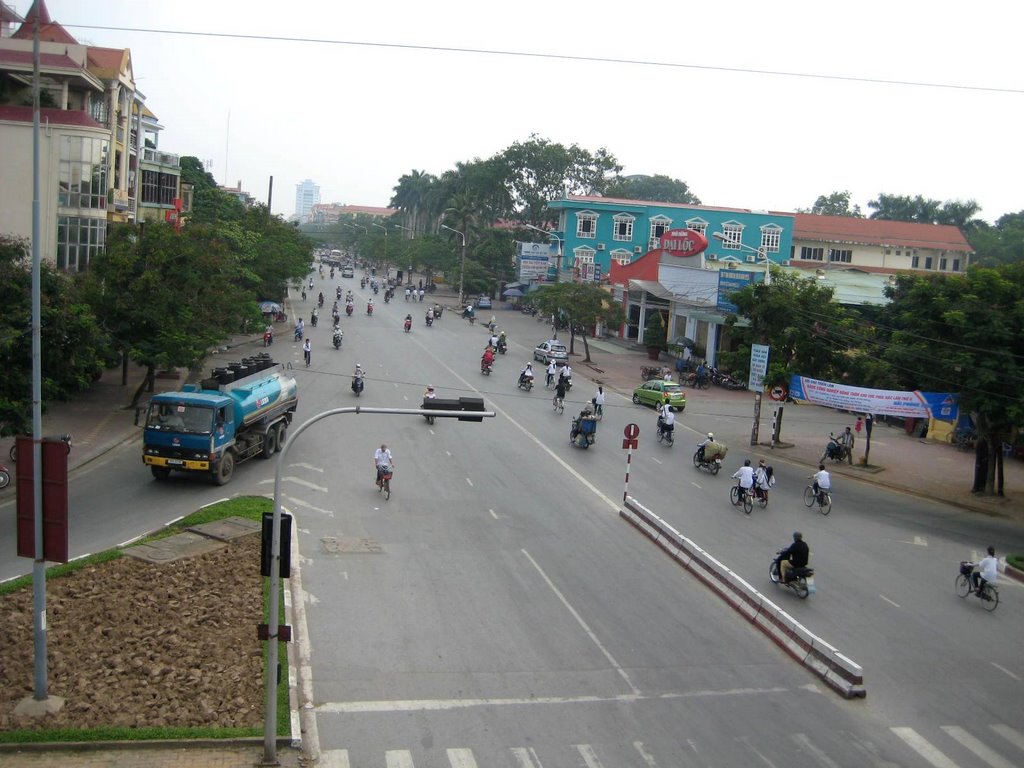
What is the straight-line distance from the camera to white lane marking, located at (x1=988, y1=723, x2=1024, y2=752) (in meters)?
13.1

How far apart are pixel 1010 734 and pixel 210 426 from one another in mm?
18623

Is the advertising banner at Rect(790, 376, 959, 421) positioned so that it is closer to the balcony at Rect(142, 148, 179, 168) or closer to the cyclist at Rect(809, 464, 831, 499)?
the cyclist at Rect(809, 464, 831, 499)

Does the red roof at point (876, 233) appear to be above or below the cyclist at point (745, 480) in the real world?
above

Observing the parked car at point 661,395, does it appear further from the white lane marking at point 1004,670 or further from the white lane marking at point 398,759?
the white lane marking at point 398,759

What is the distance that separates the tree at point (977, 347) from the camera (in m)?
26.5

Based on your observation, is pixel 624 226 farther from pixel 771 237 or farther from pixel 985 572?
pixel 985 572

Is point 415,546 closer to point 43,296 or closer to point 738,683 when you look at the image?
point 738,683

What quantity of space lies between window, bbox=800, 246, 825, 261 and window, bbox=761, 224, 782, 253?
6136 mm

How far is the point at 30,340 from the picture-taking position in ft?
71.6

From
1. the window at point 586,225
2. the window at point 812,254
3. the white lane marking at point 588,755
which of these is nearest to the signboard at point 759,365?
the white lane marking at point 588,755

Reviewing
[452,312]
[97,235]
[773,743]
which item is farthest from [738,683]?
[452,312]

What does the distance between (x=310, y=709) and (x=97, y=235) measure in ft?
111

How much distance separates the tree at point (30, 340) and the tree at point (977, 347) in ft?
76.6

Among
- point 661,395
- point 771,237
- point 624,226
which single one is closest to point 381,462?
point 661,395
